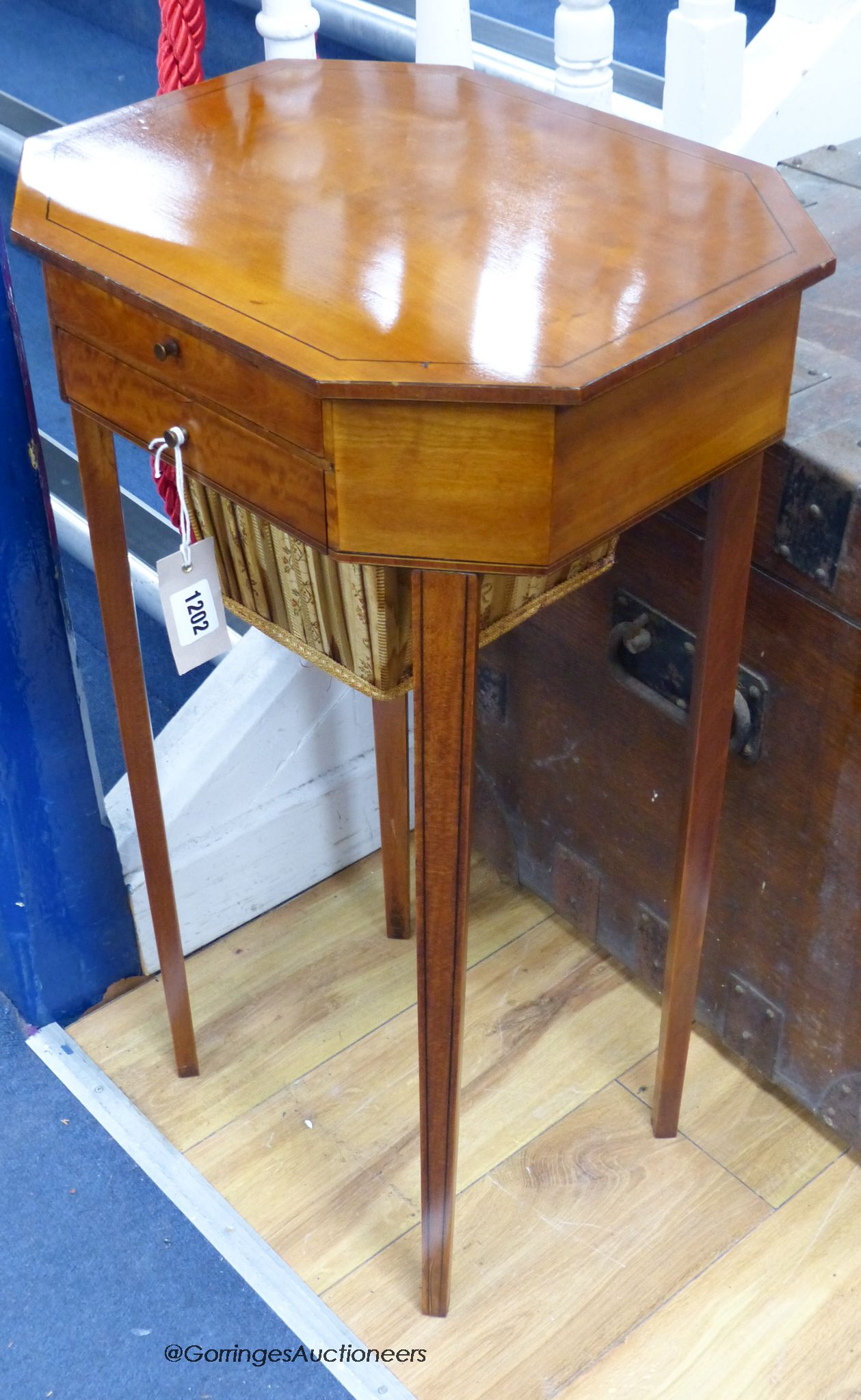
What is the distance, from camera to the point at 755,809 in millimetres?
1146

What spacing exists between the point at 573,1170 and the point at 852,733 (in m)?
0.47

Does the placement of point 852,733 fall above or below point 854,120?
below

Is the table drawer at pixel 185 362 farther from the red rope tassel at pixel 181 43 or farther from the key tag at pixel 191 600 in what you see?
the red rope tassel at pixel 181 43

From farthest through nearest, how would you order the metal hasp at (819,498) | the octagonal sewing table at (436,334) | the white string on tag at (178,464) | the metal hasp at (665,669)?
the metal hasp at (665,669)
the metal hasp at (819,498)
the white string on tag at (178,464)
the octagonal sewing table at (436,334)

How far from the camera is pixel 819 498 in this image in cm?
96

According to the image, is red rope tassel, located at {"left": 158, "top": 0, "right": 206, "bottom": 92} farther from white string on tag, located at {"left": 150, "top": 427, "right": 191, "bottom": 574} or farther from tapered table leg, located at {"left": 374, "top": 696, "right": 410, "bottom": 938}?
tapered table leg, located at {"left": 374, "top": 696, "right": 410, "bottom": 938}

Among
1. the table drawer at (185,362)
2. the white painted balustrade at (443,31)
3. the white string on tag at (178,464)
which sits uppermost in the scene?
the white painted balustrade at (443,31)

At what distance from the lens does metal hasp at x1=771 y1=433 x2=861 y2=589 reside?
94cm

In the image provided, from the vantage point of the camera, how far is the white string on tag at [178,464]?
83cm

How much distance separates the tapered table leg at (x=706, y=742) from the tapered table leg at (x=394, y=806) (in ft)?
1.08

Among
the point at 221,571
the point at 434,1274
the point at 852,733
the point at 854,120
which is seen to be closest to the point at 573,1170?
the point at 434,1274

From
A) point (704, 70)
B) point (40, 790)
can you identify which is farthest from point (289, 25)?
point (40, 790)

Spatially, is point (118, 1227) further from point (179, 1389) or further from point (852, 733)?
point (852, 733)

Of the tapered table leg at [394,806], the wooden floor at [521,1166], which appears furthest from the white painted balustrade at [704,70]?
the wooden floor at [521,1166]
